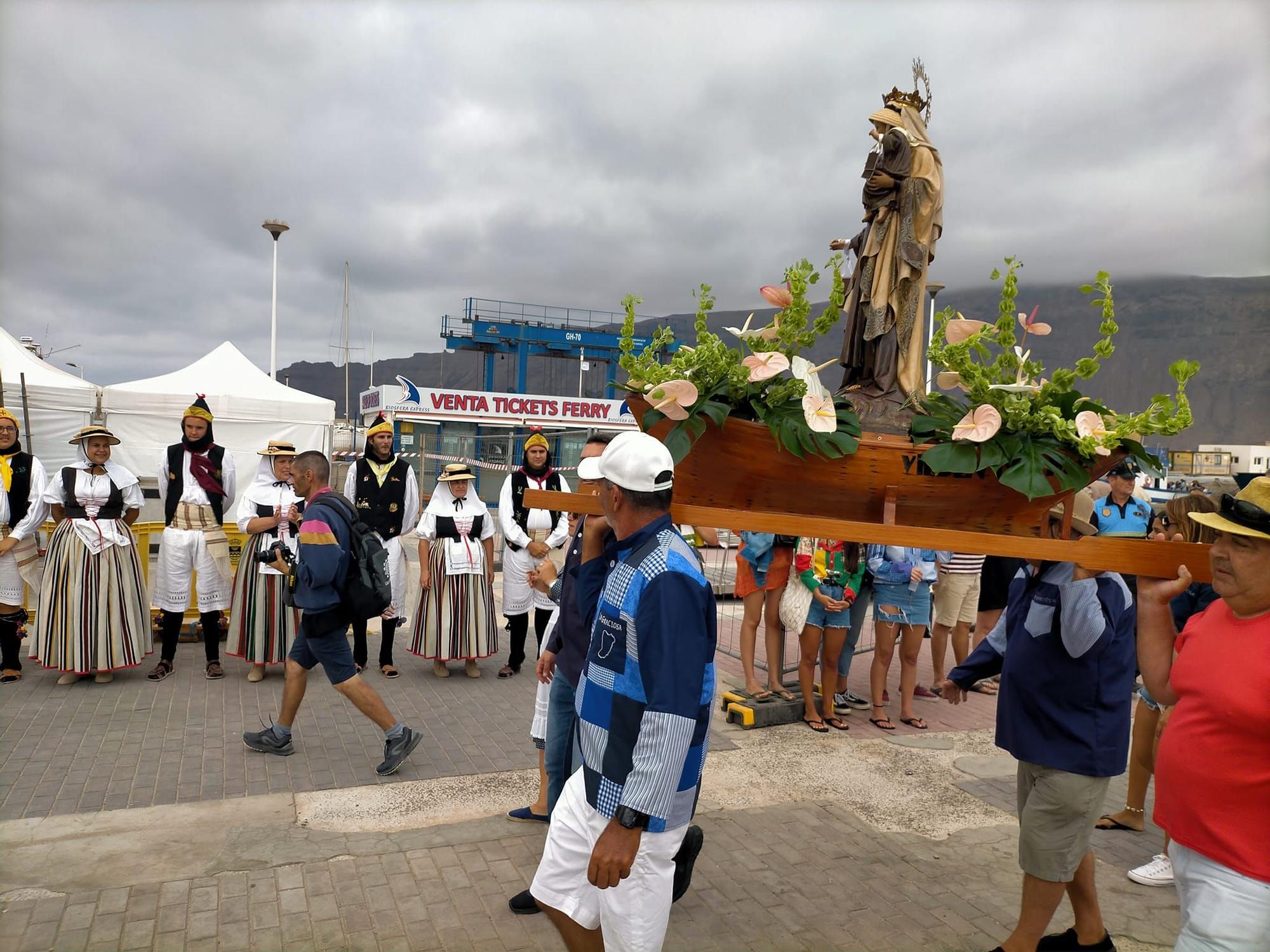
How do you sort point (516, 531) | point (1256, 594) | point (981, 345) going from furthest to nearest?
point (516, 531) < point (981, 345) < point (1256, 594)

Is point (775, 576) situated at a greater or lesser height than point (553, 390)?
lesser

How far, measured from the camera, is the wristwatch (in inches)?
93.5

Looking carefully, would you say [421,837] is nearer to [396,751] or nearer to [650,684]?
[396,751]

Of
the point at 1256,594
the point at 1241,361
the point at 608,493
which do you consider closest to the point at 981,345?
the point at 1256,594

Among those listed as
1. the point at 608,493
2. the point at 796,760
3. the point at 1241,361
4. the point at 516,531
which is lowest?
the point at 796,760

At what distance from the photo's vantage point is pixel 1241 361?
485 ft

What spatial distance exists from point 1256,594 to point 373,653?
7540 millimetres

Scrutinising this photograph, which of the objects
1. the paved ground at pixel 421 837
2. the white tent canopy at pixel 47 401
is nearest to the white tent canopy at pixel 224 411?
the white tent canopy at pixel 47 401

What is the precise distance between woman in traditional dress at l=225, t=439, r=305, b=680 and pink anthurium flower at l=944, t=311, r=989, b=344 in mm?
5606

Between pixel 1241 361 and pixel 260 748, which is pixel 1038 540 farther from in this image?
pixel 1241 361

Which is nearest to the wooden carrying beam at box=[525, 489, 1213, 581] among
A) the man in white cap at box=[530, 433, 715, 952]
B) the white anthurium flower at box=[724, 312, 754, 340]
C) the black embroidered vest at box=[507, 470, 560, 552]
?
the man in white cap at box=[530, 433, 715, 952]

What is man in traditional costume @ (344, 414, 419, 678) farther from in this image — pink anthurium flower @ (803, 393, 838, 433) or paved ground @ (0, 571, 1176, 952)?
pink anthurium flower @ (803, 393, 838, 433)

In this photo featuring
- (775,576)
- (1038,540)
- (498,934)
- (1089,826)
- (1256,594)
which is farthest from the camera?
(775,576)

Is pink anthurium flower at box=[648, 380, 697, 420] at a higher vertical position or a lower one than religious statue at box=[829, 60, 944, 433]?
lower
